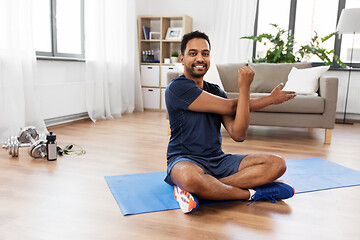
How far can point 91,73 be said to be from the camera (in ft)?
13.0

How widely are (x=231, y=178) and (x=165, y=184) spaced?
1.33ft

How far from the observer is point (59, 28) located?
373 centimetres

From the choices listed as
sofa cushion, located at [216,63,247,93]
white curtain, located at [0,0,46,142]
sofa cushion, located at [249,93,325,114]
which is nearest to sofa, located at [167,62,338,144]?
sofa cushion, located at [249,93,325,114]

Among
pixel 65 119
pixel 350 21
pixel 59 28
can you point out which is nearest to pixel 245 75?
pixel 65 119

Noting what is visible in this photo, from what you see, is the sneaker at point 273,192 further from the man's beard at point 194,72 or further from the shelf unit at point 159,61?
the shelf unit at point 159,61

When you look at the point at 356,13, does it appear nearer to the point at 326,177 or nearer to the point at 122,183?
the point at 326,177

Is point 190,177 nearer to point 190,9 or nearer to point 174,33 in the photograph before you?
point 174,33

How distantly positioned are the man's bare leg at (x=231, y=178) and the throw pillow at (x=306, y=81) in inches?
75.3

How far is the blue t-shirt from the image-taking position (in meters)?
1.57

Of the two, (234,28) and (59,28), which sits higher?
(234,28)

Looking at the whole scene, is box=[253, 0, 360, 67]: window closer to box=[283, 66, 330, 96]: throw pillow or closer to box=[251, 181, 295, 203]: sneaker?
box=[283, 66, 330, 96]: throw pillow

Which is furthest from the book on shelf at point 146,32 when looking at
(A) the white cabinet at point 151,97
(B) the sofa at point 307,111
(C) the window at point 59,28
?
(B) the sofa at point 307,111

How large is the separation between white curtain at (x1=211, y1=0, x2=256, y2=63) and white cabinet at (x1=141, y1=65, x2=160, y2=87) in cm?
94

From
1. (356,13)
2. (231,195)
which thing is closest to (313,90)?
(356,13)
